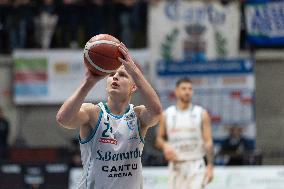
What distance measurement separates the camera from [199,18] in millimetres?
15289

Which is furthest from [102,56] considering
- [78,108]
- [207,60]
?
[207,60]

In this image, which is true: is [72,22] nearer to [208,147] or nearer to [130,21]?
[130,21]

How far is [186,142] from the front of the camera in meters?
10.1

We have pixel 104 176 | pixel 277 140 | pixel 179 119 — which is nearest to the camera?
pixel 104 176

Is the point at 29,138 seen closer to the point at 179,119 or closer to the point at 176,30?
the point at 176,30

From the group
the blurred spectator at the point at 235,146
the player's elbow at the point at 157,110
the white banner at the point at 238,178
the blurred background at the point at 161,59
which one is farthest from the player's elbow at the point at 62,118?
the blurred background at the point at 161,59

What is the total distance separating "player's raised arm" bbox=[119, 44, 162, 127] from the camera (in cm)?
487

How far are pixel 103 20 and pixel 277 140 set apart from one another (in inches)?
164

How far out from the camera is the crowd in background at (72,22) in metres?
15.5

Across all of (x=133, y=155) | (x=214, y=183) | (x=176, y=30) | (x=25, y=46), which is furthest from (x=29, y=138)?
(x=133, y=155)

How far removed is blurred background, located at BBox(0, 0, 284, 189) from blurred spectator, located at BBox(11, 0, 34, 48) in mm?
20

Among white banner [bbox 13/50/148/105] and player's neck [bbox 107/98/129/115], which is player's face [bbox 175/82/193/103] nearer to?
player's neck [bbox 107/98/129/115]

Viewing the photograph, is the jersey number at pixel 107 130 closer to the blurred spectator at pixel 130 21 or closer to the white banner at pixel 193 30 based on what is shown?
the white banner at pixel 193 30

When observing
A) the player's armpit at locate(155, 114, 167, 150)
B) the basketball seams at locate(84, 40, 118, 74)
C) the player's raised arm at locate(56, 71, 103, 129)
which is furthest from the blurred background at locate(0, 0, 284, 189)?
the basketball seams at locate(84, 40, 118, 74)
